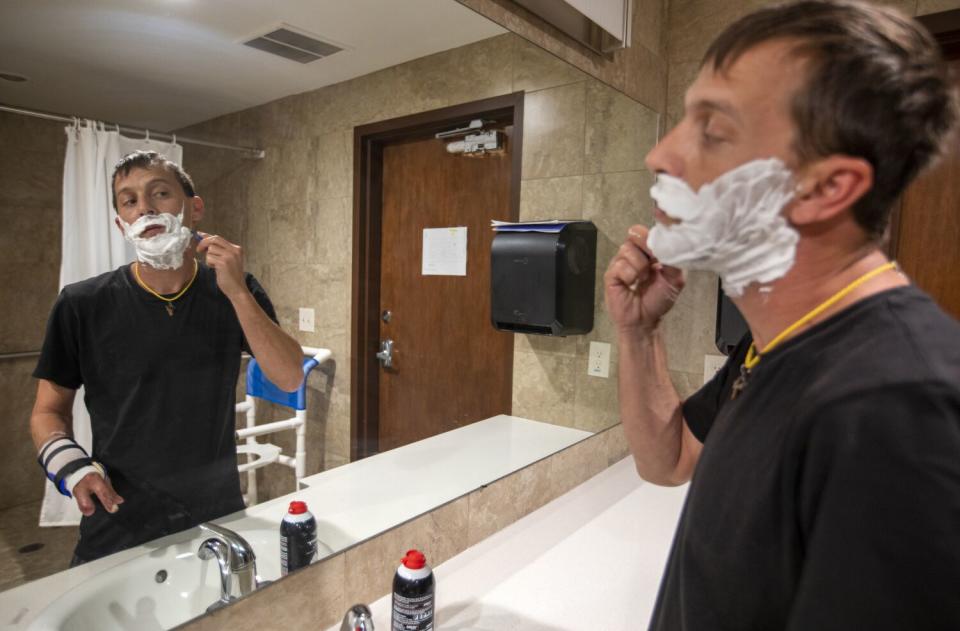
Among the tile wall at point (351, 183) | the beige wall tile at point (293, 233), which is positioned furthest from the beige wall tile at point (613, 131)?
the beige wall tile at point (293, 233)

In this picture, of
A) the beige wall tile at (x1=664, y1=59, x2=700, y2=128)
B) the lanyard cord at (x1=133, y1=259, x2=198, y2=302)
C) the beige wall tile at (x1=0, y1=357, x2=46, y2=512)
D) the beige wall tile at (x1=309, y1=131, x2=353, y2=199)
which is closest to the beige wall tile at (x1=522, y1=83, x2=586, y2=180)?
the beige wall tile at (x1=664, y1=59, x2=700, y2=128)

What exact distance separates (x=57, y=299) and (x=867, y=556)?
0.84m

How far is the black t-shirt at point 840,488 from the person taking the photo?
1.31 feet

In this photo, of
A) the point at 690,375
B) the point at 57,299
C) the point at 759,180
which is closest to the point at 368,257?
the point at 57,299

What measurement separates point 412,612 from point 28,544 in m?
0.50

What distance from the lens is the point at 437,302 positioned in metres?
1.37

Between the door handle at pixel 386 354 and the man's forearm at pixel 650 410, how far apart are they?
20.7 inches

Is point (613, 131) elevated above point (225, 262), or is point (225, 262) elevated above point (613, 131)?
point (613, 131)

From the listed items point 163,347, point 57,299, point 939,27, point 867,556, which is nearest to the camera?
point 867,556

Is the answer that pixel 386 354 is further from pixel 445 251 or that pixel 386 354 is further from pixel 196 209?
pixel 196 209

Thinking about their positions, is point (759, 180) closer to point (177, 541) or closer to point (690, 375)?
point (177, 541)

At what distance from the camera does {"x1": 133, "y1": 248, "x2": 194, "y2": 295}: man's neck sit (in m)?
0.74

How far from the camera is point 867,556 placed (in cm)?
41

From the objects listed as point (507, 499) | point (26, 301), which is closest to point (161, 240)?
point (26, 301)
